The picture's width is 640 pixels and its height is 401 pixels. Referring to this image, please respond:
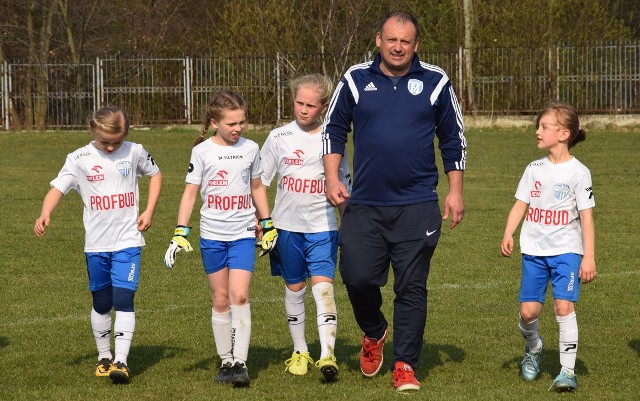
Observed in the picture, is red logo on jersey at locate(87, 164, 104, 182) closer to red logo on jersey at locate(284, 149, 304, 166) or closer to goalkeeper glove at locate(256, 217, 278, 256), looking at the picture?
goalkeeper glove at locate(256, 217, 278, 256)

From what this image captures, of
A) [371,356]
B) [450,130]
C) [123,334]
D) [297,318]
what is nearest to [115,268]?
[123,334]

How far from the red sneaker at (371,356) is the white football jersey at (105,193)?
1.50m

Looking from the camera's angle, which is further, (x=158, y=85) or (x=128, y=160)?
(x=158, y=85)

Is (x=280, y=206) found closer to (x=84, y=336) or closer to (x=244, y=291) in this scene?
(x=244, y=291)

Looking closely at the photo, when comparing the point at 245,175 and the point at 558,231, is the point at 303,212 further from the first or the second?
the point at 558,231

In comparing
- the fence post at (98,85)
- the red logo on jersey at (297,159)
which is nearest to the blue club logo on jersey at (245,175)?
the red logo on jersey at (297,159)

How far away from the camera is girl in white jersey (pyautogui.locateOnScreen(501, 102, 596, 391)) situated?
22.6 ft

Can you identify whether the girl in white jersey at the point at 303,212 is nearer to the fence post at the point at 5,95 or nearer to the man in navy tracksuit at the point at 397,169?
the man in navy tracksuit at the point at 397,169

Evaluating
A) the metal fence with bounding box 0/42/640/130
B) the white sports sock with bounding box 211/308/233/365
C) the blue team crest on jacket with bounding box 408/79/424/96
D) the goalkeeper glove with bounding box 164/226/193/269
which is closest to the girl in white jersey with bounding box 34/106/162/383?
the goalkeeper glove with bounding box 164/226/193/269

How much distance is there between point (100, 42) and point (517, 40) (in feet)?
45.9

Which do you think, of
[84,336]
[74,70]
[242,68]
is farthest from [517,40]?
[84,336]

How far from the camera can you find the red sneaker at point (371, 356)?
718 cm

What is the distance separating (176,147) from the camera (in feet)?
93.7

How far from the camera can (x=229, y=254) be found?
724 cm
